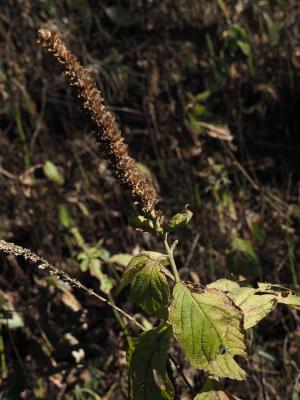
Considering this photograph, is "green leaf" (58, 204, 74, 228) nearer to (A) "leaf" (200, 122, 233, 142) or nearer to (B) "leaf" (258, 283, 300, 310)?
(A) "leaf" (200, 122, 233, 142)

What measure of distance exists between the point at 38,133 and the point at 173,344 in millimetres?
1640

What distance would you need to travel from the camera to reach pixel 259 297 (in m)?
1.33

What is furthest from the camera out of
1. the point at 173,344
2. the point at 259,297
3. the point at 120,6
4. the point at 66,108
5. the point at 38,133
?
the point at 120,6

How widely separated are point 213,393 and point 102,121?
2.14ft

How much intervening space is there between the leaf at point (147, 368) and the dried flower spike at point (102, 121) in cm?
30

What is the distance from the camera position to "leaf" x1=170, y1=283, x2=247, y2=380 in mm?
1169

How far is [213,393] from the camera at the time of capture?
1.28 meters

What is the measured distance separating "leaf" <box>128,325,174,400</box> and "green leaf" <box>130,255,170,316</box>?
0.09 metres

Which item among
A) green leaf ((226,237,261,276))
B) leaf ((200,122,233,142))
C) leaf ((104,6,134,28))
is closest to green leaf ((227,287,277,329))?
green leaf ((226,237,261,276))

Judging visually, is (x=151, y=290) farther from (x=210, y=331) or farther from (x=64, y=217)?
(x=64, y=217)

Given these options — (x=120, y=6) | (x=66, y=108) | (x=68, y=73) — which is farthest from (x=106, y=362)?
(x=120, y=6)

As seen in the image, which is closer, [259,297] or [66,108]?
[259,297]

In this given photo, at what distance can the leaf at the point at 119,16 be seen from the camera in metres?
3.99

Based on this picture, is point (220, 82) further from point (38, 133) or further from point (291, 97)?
point (38, 133)
